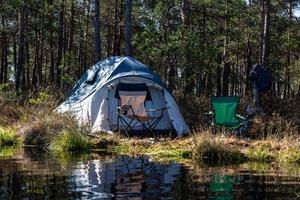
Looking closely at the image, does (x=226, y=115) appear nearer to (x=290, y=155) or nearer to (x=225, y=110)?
(x=225, y=110)

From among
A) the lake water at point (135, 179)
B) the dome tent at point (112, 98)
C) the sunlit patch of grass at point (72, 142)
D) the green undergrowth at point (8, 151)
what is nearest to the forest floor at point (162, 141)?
the sunlit patch of grass at point (72, 142)

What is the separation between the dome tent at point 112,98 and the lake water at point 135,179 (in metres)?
4.08

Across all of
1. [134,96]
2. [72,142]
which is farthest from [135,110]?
[72,142]

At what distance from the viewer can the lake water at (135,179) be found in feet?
23.1

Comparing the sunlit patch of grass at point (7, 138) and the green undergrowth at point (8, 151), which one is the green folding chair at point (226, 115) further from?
the sunlit patch of grass at point (7, 138)

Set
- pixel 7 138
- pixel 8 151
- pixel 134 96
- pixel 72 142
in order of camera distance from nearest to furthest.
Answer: pixel 8 151
pixel 72 142
pixel 7 138
pixel 134 96

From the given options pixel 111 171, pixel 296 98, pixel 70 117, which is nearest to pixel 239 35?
pixel 296 98

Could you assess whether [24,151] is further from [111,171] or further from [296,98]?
[296,98]

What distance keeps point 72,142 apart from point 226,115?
4.09 meters

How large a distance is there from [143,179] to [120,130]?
22.5ft

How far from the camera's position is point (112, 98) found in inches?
617

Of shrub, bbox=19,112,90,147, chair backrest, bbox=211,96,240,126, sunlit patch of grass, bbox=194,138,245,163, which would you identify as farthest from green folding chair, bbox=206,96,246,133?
shrub, bbox=19,112,90,147

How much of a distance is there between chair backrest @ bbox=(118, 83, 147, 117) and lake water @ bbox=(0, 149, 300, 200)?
12.8ft

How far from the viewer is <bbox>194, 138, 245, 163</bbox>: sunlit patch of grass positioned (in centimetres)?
1115
